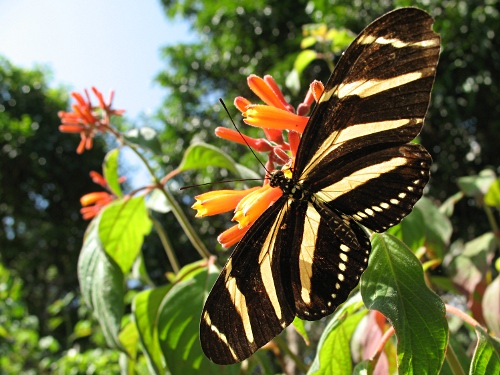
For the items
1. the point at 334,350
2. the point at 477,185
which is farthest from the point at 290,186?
the point at 477,185

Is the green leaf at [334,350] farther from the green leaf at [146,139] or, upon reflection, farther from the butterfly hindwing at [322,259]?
the green leaf at [146,139]

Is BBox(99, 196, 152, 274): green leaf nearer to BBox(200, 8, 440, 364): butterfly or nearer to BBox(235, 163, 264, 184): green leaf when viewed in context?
BBox(235, 163, 264, 184): green leaf

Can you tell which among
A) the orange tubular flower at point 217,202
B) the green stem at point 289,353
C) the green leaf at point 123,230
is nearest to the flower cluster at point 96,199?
the green leaf at point 123,230

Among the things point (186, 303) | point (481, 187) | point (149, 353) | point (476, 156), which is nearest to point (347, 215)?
point (186, 303)

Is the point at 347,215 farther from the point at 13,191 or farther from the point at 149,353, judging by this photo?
the point at 13,191

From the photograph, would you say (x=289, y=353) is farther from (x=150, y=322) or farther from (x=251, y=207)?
(x=251, y=207)

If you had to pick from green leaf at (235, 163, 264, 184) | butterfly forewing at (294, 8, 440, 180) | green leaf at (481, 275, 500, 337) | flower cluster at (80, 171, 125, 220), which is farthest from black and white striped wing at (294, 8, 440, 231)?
flower cluster at (80, 171, 125, 220)
